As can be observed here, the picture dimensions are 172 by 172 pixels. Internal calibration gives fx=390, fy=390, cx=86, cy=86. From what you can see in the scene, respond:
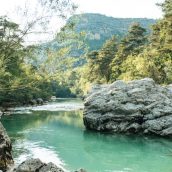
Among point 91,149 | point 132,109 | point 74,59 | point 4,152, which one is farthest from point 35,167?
point 132,109

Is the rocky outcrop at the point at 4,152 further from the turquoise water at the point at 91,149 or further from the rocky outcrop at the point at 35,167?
the rocky outcrop at the point at 35,167

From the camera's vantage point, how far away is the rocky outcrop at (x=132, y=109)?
117 ft

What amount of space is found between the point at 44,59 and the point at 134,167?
37.6 feet

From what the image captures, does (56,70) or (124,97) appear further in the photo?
(124,97)

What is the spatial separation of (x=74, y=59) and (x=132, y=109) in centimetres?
2426

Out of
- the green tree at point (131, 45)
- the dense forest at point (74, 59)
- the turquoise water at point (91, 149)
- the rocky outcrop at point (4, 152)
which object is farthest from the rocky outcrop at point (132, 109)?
the green tree at point (131, 45)

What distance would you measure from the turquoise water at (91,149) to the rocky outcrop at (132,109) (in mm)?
1649

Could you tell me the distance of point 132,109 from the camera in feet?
121

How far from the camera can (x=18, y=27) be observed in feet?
45.0

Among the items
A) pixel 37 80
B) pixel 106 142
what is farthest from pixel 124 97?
pixel 37 80

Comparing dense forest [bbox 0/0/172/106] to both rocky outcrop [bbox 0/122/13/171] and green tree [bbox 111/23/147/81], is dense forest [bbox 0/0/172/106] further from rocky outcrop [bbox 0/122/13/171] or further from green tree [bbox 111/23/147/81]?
rocky outcrop [bbox 0/122/13/171]

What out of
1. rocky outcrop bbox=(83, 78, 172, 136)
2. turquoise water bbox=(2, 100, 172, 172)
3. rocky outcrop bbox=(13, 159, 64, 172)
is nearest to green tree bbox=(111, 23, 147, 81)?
rocky outcrop bbox=(83, 78, 172, 136)

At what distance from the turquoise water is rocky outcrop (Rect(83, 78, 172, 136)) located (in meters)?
1.65

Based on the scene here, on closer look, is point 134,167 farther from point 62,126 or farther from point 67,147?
point 62,126
